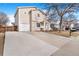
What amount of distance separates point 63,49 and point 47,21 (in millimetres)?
321

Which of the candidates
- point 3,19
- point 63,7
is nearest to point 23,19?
point 3,19

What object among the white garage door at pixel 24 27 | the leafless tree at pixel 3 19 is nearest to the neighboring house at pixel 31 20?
the white garage door at pixel 24 27

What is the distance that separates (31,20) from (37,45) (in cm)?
26

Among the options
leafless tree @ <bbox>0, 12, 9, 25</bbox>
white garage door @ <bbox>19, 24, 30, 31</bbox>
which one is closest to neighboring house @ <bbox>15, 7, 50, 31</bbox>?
white garage door @ <bbox>19, 24, 30, 31</bbox>

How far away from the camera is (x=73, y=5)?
157cm

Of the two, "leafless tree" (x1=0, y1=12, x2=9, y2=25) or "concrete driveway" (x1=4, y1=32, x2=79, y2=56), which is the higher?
"leafless tree" (x1=0, y1=12, x2=9, y2=25)

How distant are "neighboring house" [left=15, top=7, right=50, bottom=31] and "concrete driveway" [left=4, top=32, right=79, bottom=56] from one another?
6cm

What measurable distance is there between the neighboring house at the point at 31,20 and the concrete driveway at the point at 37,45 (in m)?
0.06

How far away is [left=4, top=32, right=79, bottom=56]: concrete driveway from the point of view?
152 centimetres

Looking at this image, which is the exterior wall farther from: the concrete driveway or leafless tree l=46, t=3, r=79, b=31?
leafless tree l=46, t=3, r=79, b=31

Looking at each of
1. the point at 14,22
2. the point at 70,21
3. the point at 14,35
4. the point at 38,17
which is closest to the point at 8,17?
the point at 14,22

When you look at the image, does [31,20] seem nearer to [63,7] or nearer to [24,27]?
[24,27]

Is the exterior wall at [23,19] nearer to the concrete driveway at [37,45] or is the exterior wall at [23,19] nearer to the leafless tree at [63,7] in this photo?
the concrete driveway at [37,45]

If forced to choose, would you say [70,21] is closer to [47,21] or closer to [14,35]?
[47,21]
